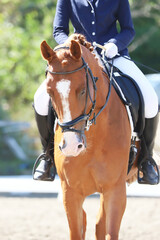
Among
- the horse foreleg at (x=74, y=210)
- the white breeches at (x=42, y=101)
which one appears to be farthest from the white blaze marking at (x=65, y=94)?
the white breeches at (x=42, y=101)

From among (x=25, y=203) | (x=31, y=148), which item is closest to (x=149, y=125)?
(x=25, y=203)

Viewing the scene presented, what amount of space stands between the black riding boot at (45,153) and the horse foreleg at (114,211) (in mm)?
937

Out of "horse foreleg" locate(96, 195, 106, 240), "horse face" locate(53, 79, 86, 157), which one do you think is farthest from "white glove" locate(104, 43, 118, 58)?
"horse foreleg" locate(96, 195, 106, 240)

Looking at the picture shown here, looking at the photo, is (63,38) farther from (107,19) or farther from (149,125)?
(149,125)

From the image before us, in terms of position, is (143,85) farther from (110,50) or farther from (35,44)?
(35,44)

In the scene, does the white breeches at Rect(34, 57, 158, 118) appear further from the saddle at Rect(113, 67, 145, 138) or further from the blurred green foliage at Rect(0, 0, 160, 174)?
the blurred green foliage at Rect(0, 0, 160, 174)

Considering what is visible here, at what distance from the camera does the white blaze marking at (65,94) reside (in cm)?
338

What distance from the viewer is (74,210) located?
13.4 feet

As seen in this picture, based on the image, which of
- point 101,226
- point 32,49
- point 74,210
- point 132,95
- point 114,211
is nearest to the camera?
point 114,211

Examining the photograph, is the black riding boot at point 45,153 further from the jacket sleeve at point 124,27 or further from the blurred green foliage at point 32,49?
the blurred green foliage at point 32,49

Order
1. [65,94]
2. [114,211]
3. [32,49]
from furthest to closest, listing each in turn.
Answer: [32,49] < [114,211] < [65,94]

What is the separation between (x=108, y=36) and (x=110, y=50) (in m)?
0.38

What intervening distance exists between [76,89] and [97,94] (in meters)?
0.45

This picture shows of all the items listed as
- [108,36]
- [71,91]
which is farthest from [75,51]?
[108,36]
